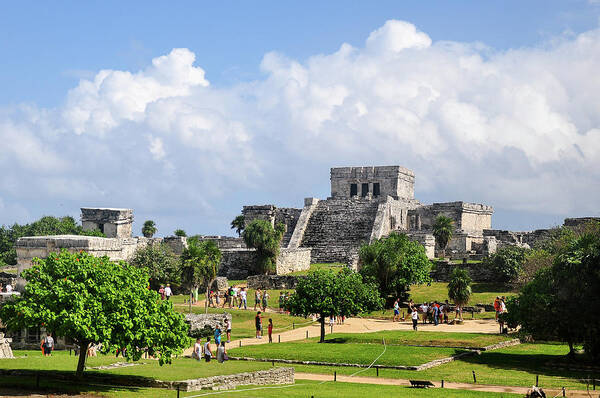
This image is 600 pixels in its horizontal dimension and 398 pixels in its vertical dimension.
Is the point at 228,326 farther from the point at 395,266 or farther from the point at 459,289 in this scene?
the point at 395,266

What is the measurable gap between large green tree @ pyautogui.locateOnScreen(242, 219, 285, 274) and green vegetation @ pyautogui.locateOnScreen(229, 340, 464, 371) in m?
22.2

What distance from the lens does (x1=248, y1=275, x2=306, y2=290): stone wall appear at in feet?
176

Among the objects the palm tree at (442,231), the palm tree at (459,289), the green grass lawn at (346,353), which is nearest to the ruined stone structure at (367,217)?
the palm tree at (442,231)

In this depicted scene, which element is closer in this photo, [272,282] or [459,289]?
[459,289]

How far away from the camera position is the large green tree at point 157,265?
52031 mm

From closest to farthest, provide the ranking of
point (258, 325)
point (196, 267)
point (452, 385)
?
1. point (452, 385)
2. point (258, 325)
3. point (196, 267)

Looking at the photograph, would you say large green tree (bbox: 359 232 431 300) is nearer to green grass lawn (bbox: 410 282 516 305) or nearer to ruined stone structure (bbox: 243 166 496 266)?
green grass lawn (bbox: 410 282 516 305)

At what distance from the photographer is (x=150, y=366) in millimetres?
28219

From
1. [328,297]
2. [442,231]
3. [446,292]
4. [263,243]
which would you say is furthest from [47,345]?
[442,231]

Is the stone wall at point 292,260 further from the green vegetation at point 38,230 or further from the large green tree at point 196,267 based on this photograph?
the green vegetation at point 38,230

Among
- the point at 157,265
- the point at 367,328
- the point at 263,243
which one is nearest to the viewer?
the point at 367,328

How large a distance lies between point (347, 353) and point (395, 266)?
15653 mm

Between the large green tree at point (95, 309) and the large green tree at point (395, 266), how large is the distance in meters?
23.3

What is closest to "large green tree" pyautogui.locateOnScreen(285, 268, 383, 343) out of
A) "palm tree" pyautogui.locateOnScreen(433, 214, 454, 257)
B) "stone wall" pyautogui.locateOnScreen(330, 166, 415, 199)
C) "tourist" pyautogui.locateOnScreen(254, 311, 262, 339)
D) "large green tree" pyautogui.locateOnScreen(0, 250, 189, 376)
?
"tourist" pyautogui.locateOnScreen(254, 311, 262, 339)
